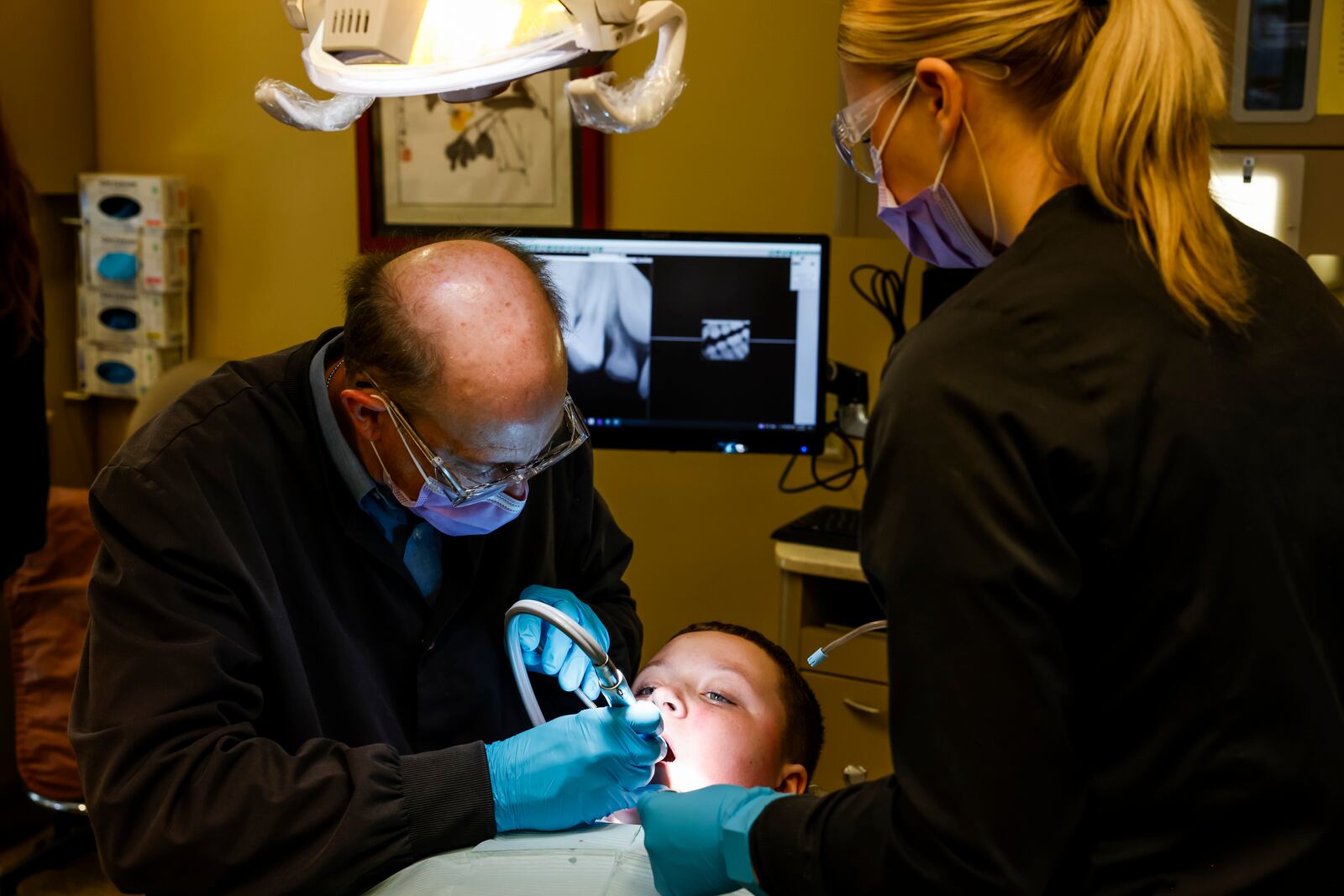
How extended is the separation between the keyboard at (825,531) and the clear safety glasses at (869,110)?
1.27 metres

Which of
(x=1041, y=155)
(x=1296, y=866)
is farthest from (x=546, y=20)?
(x=1296, y=866)

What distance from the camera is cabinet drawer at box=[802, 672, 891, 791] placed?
2348 mm

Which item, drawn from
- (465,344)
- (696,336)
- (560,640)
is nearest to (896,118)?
(465,344)

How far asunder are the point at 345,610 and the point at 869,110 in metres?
0.82

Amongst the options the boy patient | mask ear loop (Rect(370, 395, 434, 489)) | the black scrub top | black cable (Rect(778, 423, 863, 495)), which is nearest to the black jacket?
mask ear loop (Rect(370, 395, 434, 489))

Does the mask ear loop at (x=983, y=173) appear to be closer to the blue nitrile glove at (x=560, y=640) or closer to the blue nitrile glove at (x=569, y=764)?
the blue nitrile glove at (x=569, y=764)

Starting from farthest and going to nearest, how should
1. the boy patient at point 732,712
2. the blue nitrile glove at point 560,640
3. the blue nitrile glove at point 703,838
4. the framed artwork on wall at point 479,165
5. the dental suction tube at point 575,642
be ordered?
the framed artwork on wall at point 479,165
the boy patient at point 732,712
the blue nitrile glove at point 560,640
the dental suction tube at point 575,642
the blue nitrile glove at point 703,838

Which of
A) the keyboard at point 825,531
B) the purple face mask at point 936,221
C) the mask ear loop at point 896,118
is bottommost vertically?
the keyboard at point 825,531

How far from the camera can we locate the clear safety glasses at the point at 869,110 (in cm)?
91

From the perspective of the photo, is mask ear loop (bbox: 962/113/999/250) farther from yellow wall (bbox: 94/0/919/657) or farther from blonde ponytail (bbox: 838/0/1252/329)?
yellow wall (bbox: 94/0/919/657)

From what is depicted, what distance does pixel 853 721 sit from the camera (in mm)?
2379

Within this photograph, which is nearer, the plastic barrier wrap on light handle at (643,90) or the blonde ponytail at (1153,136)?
the blonde ponytail at (1153,136)

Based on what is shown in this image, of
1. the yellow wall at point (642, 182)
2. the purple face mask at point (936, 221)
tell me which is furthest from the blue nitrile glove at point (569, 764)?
the yellow wall at point (642, 182)

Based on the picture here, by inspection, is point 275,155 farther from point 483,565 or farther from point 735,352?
point 483,565
